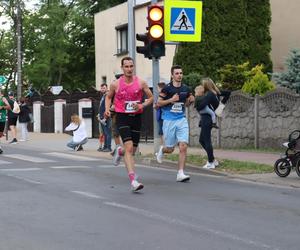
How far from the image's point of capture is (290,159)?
1149 centimetres

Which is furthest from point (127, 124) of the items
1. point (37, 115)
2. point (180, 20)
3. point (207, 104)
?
point (37, 115)

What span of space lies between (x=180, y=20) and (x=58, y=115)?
15486 millimetres

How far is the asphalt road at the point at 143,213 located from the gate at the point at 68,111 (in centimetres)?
1541

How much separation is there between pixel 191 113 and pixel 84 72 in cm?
3753

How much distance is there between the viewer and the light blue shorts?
35.8ft

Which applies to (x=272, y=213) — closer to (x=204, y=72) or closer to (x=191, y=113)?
(x=191, y=113)

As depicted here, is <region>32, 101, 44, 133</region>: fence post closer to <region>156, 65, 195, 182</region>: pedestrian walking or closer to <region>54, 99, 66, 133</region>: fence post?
<region>54, 99, 66, 133</region>: fence post

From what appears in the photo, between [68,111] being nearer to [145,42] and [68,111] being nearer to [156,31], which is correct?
[145,42]

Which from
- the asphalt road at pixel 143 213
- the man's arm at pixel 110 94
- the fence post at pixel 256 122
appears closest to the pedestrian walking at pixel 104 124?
the fence post at pixel 256 122

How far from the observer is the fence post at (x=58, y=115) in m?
29.6

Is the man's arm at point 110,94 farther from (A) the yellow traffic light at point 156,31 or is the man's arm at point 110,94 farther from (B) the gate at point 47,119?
(B) the gate at point 47,119

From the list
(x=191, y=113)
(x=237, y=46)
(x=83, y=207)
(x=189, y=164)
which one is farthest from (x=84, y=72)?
(x=83, y=207)

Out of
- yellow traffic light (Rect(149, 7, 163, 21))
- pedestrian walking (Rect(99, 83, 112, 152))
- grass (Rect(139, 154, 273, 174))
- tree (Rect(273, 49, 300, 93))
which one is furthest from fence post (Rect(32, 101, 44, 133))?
grass (Rect(139, 154, 273, 174))

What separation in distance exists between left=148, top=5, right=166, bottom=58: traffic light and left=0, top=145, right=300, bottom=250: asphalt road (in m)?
3.66
